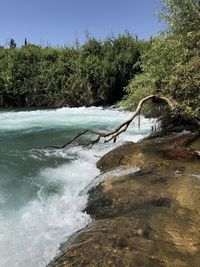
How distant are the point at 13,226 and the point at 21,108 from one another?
21.8m

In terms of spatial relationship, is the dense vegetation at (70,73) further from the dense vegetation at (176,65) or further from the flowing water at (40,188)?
the dense vegetation at (176,65)

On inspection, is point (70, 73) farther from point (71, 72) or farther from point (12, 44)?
point (12, 44)

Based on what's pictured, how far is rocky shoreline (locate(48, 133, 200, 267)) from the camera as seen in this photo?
4.82m

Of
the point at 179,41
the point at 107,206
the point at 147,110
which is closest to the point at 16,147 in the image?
the point at 147,110

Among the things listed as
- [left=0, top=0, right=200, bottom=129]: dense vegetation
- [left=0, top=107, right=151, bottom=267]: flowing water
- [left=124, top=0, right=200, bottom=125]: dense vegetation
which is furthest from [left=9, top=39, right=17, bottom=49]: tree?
[left=124, top=0, right=200, bottom=125]: dense vegetation

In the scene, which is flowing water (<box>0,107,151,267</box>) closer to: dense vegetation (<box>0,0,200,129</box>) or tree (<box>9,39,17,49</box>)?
dense vegetation (<box>0,0,200,129</box>)

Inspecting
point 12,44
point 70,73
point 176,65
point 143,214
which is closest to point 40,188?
point 143,214

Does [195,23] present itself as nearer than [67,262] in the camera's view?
No

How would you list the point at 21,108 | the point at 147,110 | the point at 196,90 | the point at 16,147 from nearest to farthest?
the point at 196,90
the point at 147,110
the point at 16,147
the point at 21,108

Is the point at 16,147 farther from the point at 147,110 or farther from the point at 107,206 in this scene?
the point at 107,206

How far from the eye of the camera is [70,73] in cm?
2855

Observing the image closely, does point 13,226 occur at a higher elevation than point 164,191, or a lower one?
lower

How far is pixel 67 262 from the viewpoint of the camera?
476 centimetres

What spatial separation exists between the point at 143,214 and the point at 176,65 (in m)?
6.47
